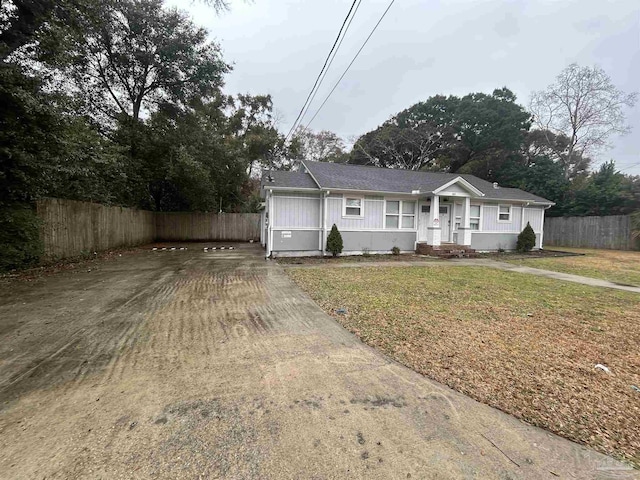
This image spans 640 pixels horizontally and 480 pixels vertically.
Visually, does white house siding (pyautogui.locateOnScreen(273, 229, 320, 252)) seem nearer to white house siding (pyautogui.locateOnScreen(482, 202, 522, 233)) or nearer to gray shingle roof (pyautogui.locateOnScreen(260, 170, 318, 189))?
gray shingle roof (pyautogui.locateOnScreen(260, 170, 318, 189))

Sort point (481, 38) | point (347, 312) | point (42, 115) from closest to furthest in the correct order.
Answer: point (347, 312)
point (42, 115)
point (481, 38)

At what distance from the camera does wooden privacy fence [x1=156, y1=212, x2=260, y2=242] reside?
63.5 feet

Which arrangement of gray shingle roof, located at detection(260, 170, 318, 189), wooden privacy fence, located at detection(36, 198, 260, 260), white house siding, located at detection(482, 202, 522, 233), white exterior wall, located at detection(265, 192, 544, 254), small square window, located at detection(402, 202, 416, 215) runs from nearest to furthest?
wooden privacy fence, located at detection(36, 198, 260, 260) < gray shingle roof, located at detection(260, 170, 318, 189) < white exterior wall, located at detection(265, 192, 544, 254) < small square window, located at detection(402, 202, 416, 215) < white house siding, located at detection(482, 202, 522, 233)

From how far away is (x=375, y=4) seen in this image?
A: 5801 millimetres

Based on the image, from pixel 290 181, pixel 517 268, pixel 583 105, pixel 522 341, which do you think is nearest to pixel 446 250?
pixel 517 268

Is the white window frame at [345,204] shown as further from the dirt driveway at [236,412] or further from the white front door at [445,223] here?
the dirt driveway at [236,412]

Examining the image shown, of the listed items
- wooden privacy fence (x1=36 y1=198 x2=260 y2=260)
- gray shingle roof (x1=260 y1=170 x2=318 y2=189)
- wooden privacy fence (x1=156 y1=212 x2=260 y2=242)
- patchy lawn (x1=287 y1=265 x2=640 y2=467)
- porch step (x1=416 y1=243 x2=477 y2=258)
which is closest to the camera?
patchy lawn (x1=287 y1=265 x2=640 y2=467)

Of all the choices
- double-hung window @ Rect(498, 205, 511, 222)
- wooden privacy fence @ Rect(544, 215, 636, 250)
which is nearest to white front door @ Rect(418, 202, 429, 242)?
double-hung window @ Rect(498, 205, 511, 222)

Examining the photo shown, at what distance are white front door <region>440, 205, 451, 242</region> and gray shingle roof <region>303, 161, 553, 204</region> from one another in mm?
1273

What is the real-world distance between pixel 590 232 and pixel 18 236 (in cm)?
2524

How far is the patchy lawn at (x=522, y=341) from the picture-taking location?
230 cm

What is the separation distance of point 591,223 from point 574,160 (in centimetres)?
1327

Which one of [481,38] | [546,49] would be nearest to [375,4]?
[481,38]

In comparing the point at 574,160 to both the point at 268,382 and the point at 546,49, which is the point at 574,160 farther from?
the point at 268,382
